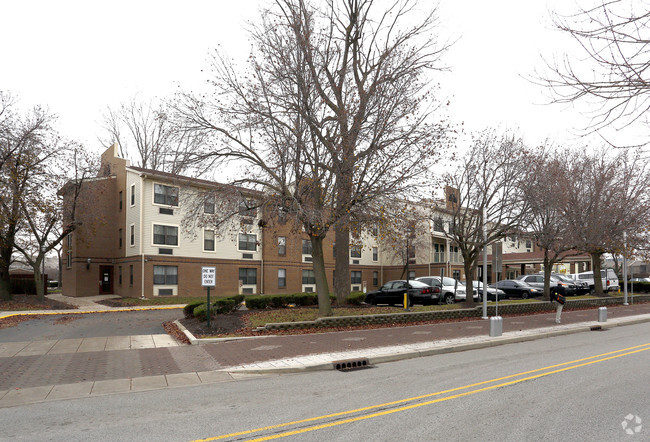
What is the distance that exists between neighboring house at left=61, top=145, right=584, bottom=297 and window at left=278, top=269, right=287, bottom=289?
8cm

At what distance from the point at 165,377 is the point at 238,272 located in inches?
997

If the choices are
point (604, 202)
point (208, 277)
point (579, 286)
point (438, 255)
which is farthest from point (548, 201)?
point (438, 255)

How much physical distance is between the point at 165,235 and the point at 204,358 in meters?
21.5

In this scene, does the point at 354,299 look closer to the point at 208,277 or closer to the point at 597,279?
the point at 208,277

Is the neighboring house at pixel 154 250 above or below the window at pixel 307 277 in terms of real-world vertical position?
above

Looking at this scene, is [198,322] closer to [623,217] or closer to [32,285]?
[623,217]

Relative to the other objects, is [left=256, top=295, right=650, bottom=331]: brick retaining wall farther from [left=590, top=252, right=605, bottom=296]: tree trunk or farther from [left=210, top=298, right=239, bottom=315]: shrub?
[left=590, top=252, right=605, bottom=296]: tree trunk

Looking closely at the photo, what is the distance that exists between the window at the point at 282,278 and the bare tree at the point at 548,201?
1989cm

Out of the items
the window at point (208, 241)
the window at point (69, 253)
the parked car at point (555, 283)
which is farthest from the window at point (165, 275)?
the parked car at point (555, 283)

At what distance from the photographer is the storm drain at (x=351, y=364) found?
941 cm

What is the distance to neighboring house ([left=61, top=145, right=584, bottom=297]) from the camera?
1147 inches

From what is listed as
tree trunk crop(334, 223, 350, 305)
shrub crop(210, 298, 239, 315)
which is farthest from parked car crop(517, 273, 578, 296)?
shrub crop(210, 298, 239, 315)

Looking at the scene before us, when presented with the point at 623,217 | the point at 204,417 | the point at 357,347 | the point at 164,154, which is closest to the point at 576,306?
the point at 623,217

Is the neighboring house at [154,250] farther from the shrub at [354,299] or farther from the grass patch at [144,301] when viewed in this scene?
the shrub at [354,299]
